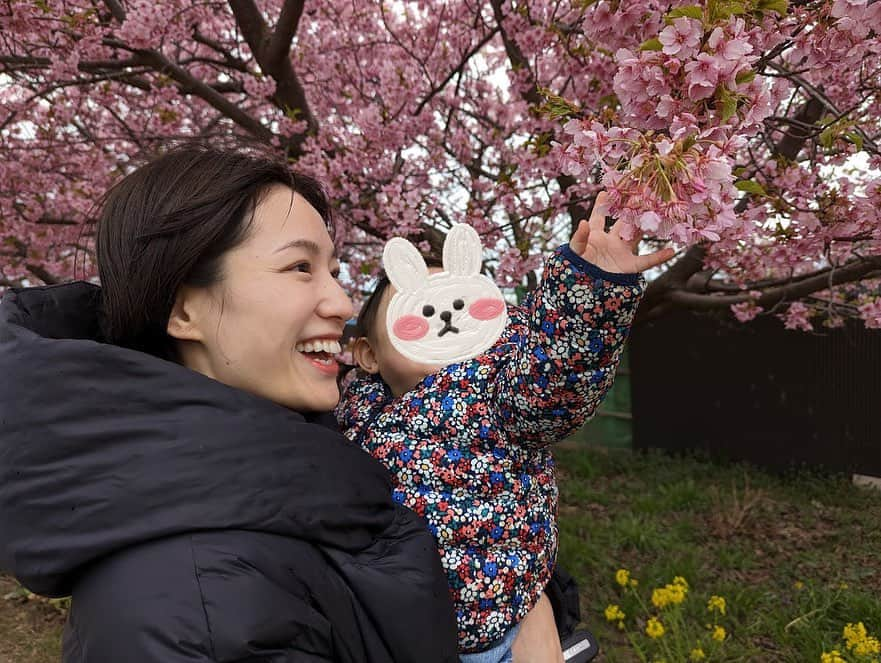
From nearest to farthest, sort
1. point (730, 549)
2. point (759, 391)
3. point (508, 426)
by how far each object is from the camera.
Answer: point (508, 426) → point (730, 549) → point (759, 391)

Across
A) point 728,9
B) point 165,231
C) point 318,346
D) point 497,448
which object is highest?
point 728,9

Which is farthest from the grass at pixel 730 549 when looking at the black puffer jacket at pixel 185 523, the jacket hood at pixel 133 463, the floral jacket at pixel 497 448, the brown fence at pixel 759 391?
the jacket hood at pixel 133 463

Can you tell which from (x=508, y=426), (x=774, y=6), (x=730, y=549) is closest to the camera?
(x=774, y=6)

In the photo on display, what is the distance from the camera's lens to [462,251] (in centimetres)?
155

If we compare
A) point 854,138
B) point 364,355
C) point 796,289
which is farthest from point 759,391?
point 364,355

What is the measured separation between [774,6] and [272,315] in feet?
3.07

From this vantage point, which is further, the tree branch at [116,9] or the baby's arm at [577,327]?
the tree branch at [116,9]

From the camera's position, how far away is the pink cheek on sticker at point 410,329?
4.86 feet

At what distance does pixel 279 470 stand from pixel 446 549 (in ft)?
1.44

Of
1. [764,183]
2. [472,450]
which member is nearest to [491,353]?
[472,450]

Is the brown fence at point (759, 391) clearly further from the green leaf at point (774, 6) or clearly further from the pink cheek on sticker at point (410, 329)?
the green leaf at point (774, 6)

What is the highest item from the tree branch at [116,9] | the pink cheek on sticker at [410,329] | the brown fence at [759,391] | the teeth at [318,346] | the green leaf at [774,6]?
the tree branch at [116,9]

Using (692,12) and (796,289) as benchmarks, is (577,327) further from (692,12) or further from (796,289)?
(796,289)

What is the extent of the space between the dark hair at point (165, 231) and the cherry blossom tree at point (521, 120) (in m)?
0.19
